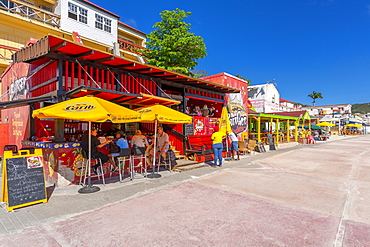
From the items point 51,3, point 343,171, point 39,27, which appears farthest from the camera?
point 51,3

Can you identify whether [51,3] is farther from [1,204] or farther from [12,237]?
[12,237]

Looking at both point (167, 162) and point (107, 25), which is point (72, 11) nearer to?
point (107, 25)

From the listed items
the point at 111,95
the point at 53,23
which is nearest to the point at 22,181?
the point at 111,95

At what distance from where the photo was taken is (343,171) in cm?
838

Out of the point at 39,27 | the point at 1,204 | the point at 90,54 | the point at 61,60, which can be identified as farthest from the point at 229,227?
the point at 39,27

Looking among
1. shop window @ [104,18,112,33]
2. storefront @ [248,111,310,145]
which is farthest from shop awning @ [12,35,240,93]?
shop window @ [104,18,112,33]

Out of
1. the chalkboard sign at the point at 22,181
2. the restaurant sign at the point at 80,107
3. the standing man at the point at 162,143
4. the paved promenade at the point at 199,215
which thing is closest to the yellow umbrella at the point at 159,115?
the standing man at the point at 162,143

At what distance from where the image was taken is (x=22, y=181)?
460 cm

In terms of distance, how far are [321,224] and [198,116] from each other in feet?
29.7

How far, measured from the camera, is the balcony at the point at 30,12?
16.1m

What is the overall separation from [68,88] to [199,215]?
5965mm

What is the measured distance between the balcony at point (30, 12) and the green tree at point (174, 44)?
834 centimetres

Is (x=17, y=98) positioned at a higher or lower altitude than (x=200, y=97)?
lower

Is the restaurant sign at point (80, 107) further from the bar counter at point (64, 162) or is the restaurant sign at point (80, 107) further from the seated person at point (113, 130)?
the seated person at point (113, 130)
